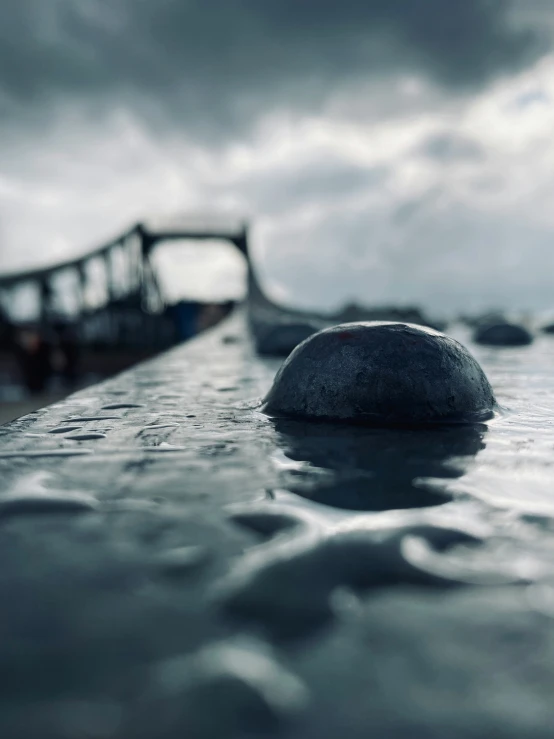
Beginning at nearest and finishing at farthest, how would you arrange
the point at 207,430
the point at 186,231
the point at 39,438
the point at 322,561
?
1. the point at 322,561
2. the point at 39,438
3. the point at 207,430
4. the point at 186,231

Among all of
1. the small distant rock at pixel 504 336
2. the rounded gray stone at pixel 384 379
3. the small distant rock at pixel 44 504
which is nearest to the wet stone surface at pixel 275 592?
the small distant rock at pixel 44 504

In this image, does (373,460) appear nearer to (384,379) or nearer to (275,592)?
(384,379)

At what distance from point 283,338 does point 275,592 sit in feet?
23.0

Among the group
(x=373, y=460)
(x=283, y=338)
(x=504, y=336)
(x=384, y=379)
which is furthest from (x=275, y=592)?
(x=504, y=336)

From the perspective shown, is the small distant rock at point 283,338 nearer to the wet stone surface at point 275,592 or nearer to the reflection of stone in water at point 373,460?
the reflection of stone in water at point 373,460

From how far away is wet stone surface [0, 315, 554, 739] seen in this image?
2.90 feet

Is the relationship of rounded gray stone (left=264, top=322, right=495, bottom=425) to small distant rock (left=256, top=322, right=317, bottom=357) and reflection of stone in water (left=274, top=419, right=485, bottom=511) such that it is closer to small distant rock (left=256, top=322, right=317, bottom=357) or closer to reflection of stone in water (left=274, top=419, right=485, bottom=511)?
reflection of stone in water (left=274, top=419, right=485, bottom=511)

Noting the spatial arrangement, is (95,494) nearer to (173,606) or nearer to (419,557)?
(173,606)

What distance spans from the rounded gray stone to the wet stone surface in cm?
62

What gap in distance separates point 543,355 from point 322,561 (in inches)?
307

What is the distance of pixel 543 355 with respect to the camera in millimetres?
8305

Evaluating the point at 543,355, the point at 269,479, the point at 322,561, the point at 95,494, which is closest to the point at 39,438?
the point at 95,494

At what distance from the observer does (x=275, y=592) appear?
48.3 inches

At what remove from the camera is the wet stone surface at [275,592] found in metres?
0.88
